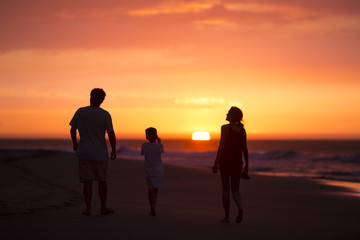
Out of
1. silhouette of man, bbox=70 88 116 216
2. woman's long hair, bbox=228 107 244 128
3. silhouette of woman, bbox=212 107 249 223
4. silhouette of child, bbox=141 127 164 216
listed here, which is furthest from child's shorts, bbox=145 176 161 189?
woman's long hair, bbox=228 107 244 128

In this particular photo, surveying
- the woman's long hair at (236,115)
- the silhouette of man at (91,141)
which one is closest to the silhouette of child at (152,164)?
the silhouette of man at (91,141)

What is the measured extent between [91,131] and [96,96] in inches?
22.6

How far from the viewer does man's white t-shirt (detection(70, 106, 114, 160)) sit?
671cm

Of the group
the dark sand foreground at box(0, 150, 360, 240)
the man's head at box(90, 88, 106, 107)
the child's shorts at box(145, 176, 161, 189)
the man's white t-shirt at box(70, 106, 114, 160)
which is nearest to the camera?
the dark sand foreground at box(0, 150, 360, 240)

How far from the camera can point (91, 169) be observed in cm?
679

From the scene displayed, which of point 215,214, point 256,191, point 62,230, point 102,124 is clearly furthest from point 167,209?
point 256,191

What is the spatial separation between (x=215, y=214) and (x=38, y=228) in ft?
10.7

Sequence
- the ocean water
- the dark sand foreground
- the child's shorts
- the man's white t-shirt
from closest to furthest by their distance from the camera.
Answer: the dark sand foreground → the man's white t-shirt → the child's shorts → the ocean water

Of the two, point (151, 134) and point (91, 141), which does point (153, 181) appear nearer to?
point (151, 134)

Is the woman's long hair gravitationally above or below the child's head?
above

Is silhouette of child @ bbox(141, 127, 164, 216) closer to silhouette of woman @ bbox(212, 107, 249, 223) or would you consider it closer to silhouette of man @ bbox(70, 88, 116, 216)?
silhouette of man @ bbox(70, 88, 116, 216)

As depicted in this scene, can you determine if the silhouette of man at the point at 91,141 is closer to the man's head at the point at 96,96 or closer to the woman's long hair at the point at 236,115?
the man's head at the point at 96,96

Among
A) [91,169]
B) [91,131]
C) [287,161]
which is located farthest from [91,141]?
[287,161]

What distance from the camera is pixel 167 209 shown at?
8086mm
